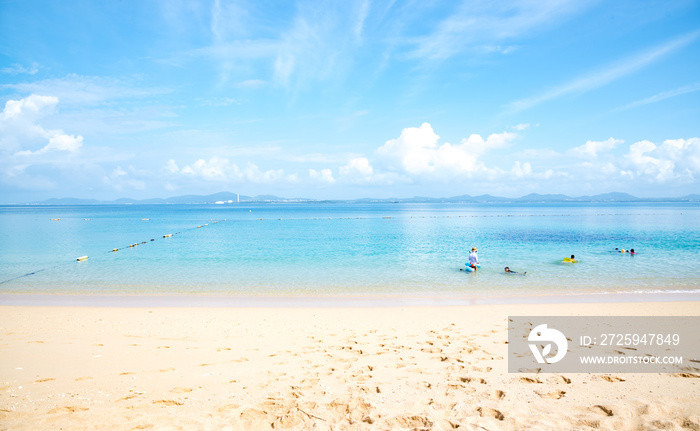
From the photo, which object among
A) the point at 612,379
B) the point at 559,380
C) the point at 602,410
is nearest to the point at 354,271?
the point at 559,380

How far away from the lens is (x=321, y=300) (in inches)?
577

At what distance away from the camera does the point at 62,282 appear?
61.2ft

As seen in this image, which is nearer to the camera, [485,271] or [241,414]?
[241,414]

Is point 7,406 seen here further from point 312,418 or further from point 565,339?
point 565,339

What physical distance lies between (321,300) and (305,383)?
831 cm

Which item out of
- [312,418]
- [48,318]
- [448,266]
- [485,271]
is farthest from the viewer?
[448,266]

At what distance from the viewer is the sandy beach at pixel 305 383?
16.6 feet

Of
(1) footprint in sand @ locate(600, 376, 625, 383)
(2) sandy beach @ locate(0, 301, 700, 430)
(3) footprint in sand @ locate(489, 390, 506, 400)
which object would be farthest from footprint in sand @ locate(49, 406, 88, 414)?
(1) footprint in sand @ locate(600, 376, 625, 383)

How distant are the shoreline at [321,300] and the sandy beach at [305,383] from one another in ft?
10.9

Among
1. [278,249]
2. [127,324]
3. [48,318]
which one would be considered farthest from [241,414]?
[278,249]

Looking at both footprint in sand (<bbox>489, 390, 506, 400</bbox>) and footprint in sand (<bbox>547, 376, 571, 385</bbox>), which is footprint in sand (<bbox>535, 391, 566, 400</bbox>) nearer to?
footprint in sand (<bbox>547, 376, 571, 385</bbox>)

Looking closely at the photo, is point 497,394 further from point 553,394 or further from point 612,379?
point 612,379

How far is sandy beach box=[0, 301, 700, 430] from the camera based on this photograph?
199 inches

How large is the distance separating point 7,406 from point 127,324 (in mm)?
5556
